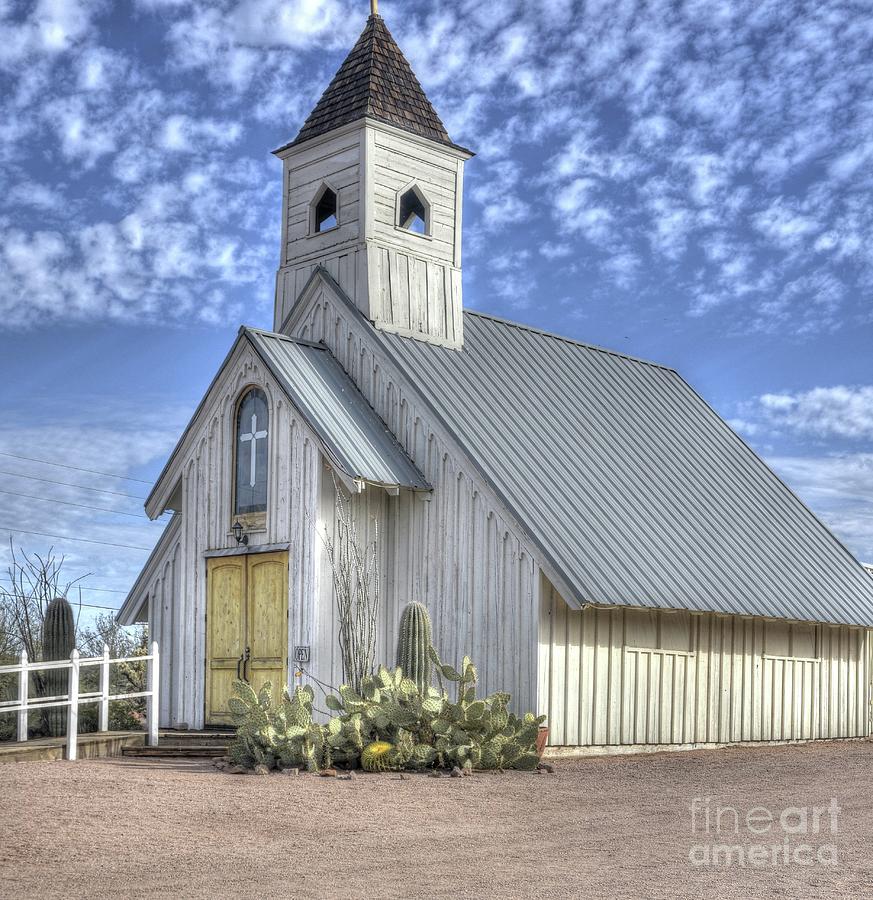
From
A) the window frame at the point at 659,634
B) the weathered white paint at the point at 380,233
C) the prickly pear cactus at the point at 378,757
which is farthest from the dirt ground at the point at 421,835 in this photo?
the weathered white paint at the point at 380,233

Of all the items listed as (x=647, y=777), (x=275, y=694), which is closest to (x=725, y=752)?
(x=647, y=777)

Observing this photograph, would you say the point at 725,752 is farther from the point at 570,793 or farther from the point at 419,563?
the point at 570,793

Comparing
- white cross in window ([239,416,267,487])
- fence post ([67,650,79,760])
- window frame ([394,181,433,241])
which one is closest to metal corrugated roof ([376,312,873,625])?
window frame ([394,181,433,241])

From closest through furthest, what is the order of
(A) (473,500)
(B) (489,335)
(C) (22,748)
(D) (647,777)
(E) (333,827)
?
(E) (333,827) < (D) (647,777) < (C) (22,748) < (A) (473,500) < (B) (489,335)

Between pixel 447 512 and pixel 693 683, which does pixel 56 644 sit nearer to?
pixel 447 512

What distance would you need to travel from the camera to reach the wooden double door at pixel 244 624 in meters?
18.5

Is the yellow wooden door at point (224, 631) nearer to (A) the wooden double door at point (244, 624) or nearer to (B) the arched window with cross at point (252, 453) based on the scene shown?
(A) the wooden double door at point (244, 624)

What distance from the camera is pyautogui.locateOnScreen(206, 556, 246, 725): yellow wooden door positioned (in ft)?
62.4

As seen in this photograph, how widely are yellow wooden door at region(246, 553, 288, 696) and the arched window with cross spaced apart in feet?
2.75

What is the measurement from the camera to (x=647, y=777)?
49.4 ft

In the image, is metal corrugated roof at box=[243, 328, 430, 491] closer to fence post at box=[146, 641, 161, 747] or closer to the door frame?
the door frame

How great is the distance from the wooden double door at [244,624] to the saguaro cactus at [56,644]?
6.54 feet

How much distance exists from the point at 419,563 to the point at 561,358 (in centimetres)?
680

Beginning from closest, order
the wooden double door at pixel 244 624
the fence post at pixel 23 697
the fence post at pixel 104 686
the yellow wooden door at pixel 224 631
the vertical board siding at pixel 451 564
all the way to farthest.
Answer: the fence post at pixel 23 697 < the fence post at pixel 104 686 < the vertical board siding at pixel 451 564 < the wooden double door at pixel 244 624 < the yellow wooden door at pixel 224 631
